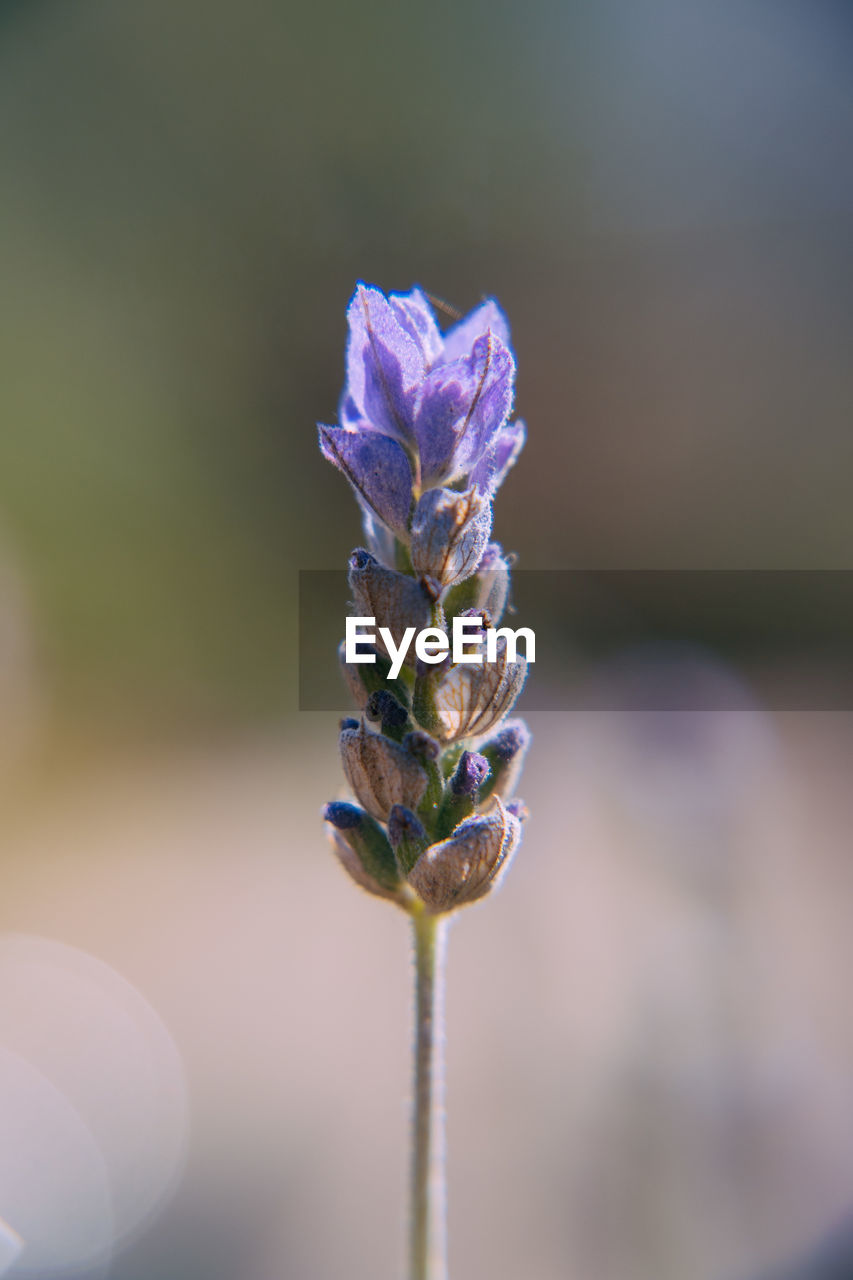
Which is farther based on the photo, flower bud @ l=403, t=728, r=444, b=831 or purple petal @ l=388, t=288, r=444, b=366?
purple petal @ l=388, t=288, r=444, b=366

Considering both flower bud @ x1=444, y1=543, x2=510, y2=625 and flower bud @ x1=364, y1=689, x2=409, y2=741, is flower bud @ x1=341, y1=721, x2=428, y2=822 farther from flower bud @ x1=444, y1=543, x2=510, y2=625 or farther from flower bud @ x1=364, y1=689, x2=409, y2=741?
flower bud @ x1=444, y1=543, x2=510, y2=625

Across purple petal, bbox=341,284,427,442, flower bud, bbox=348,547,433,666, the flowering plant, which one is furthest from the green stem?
purple petal, bbox=341,284,427,442

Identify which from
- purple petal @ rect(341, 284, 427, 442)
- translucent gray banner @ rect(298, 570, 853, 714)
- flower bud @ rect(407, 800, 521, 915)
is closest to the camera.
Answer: flower bud @ rect(407, 800, 521, 915)

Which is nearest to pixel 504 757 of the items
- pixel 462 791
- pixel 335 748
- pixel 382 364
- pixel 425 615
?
pixel 462 791

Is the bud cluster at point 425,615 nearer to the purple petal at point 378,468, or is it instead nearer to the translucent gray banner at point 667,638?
the purple petal at point 378,468

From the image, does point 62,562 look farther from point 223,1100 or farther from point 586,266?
point 586,266

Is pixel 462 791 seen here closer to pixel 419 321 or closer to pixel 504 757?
pixel 504 757

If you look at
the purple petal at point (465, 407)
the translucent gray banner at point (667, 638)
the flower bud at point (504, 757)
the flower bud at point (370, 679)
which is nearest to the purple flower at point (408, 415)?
the purple petal at point (465, 407)
